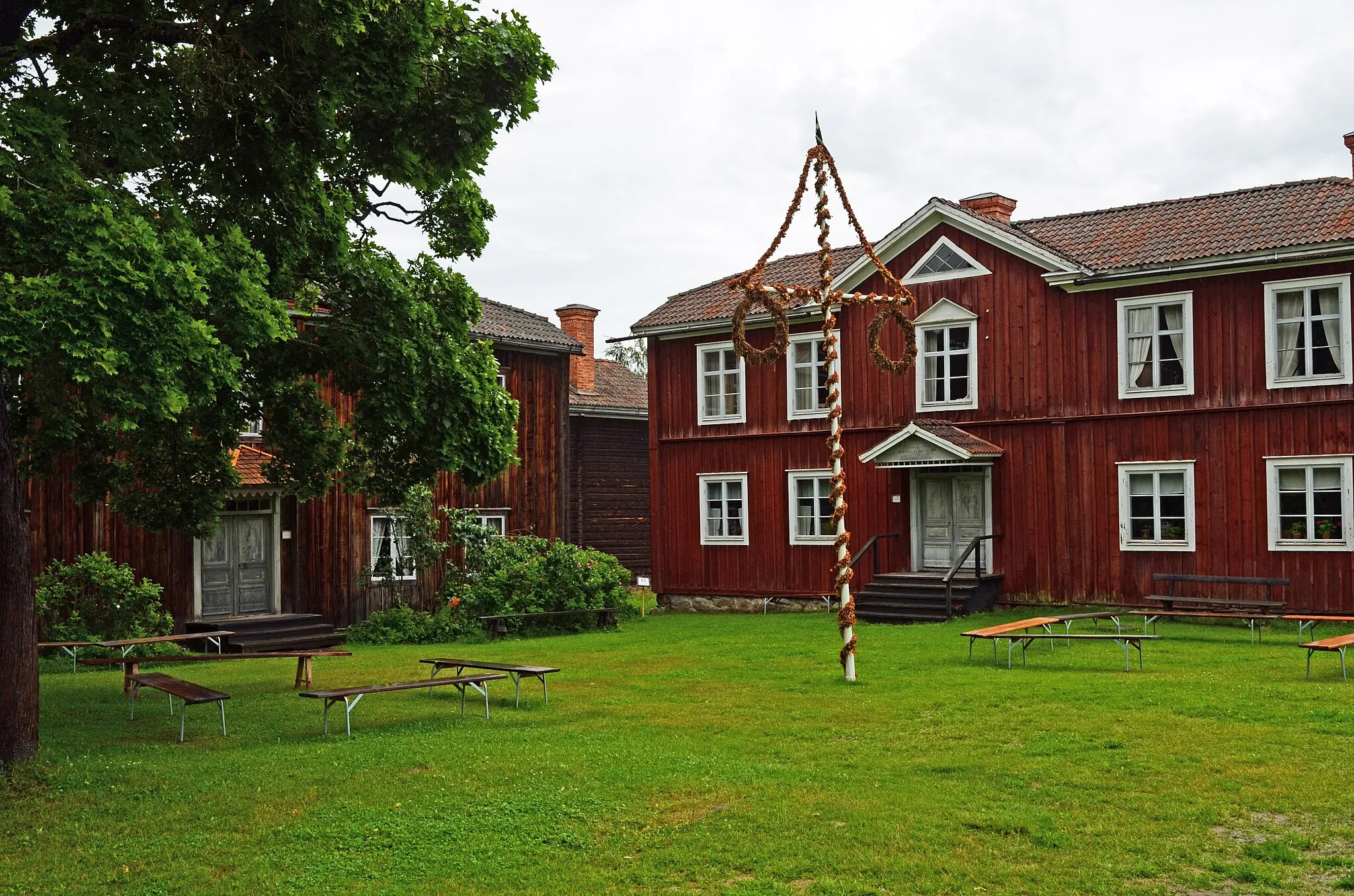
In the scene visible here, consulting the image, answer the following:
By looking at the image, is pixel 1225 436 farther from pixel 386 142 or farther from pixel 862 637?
pixel 386 142

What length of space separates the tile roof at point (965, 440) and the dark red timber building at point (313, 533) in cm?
835

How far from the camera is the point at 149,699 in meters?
15.8

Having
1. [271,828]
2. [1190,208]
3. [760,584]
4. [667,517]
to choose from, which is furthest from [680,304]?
[271,828]

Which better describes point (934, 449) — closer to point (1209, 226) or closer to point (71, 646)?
point (1209, 226)

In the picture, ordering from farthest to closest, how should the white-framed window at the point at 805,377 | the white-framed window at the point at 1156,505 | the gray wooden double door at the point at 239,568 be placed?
the white-framed window at the point at 805,377, the gray wooden double door at the point at 239,568, the white-framed window at the point at 1156,505

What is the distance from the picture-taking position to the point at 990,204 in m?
27.5

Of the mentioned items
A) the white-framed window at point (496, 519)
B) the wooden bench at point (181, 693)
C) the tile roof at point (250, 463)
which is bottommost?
the wooden bench at point (181, 693)

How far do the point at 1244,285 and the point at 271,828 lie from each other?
19127mm

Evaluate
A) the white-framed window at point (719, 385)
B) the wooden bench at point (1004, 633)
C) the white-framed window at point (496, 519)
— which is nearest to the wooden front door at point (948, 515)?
the white-framed window at point (719, 385)

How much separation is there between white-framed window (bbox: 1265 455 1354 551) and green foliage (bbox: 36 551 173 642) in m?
19.6

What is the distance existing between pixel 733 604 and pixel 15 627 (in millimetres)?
18981

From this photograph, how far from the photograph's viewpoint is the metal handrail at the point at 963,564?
23.1 meters

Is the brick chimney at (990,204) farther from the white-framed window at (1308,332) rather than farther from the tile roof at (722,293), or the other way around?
the white-framed window at (1308,332)

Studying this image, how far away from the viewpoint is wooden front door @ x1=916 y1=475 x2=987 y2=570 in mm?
25172
